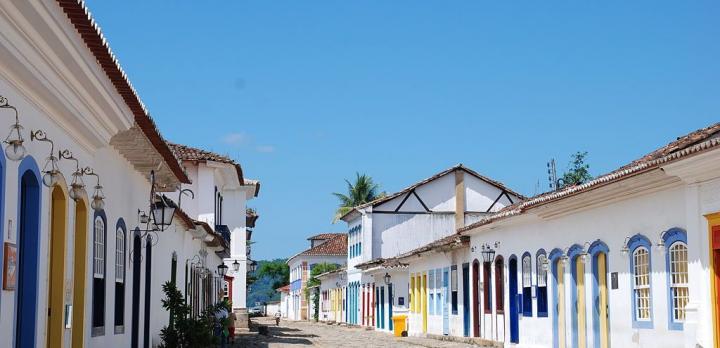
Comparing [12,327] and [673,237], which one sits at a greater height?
[673,237]

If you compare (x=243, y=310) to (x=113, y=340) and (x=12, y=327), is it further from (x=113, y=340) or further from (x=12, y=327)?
(x=12, y=327)

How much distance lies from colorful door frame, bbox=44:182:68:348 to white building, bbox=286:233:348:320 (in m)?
62.9

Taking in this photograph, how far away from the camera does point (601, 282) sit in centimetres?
1953

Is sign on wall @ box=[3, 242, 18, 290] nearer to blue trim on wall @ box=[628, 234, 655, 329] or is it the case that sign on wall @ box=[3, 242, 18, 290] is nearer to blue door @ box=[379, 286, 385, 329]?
blue trim on wall @ box=[628, 234, 655, 329]

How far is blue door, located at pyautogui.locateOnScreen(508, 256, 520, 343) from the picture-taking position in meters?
25.5

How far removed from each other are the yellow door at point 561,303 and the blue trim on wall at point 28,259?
14.3 meters

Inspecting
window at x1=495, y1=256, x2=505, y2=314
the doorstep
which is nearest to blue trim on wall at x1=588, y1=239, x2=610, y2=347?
the doorstep

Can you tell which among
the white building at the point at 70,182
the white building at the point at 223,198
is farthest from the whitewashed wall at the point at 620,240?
the white building at the point at 223,198

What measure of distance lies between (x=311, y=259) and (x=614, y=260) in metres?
56.7

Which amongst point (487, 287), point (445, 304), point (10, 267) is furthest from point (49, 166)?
point (445, 304)

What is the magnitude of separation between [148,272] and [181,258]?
5.71m

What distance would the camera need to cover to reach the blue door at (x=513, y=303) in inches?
1005

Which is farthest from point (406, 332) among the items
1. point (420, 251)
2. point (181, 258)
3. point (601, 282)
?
point (601, 282)

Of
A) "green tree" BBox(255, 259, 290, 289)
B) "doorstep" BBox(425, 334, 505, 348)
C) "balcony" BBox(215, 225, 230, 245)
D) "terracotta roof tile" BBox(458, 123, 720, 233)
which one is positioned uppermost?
"green tree" BBox(255, 259, 290, 289)
